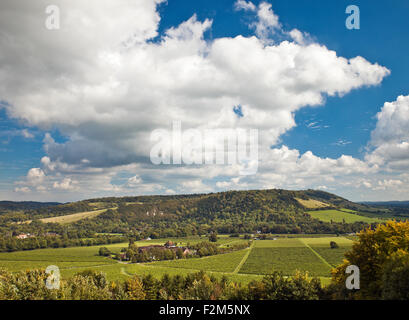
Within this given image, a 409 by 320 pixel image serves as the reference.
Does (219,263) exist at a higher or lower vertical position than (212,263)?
higher

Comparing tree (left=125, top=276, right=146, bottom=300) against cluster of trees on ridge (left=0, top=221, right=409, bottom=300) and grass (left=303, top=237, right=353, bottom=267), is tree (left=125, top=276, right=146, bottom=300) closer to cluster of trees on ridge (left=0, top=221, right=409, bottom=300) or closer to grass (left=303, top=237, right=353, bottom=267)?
cluster of trees on ridge (left=0, top=221, right=409, bottom=300)

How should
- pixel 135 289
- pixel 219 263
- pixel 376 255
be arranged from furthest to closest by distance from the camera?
pixel 219 263 < pixel 135 289 < pixel 376 255

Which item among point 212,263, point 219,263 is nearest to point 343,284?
point 219,263

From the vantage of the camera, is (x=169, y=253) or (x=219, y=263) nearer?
(x=219, y=263)

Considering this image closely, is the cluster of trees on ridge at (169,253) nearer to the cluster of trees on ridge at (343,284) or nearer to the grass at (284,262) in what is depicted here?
the grass at (284,262)

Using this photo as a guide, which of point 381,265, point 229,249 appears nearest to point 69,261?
point 229,249

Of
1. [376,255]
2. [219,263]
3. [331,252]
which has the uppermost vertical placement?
[376,255]

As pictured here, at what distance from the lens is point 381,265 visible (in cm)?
3472

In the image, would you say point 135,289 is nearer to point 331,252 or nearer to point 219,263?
point 219,263

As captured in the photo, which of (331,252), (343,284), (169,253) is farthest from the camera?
(169,253)

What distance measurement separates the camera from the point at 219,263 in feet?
353

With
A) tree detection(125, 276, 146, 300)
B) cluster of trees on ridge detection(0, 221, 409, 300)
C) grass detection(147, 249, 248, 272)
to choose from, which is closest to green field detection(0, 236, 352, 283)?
grass detection(147, 249, 248, 272)
